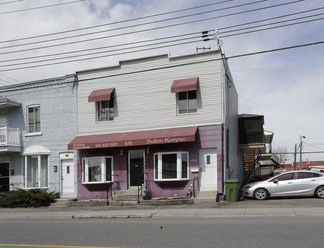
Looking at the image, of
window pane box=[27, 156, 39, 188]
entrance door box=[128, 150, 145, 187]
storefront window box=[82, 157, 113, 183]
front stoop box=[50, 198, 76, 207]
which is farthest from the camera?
window pane box=[27, 156, 39, 188]

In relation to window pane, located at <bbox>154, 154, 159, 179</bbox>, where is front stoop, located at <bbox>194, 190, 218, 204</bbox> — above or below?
Answer: below

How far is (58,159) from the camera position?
23.2m

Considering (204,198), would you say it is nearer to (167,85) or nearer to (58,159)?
(167,85)

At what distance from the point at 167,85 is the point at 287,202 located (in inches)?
326

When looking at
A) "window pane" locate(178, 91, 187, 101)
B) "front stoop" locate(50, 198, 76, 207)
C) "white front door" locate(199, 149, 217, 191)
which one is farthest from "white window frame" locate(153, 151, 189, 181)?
"front stoop" locate(50, 198, 76, 207)

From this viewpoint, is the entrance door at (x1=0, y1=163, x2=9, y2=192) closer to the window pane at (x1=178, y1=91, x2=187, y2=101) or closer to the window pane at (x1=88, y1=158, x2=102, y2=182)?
the window pane at (x1=88, y1=158, x2=102, y2=182)

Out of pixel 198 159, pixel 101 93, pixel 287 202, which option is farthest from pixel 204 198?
pixel 101 93

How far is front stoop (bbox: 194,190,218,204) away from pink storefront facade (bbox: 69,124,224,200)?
41cm

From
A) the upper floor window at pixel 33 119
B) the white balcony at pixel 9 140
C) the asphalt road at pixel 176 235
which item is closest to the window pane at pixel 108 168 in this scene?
the upper floor window at pixel 33 119

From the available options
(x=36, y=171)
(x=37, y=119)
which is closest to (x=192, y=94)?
(x=37, y=119)

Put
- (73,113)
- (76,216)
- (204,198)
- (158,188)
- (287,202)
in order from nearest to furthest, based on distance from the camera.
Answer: (76,216)
(287,202)
(204,198)
(158,188)
(73,113)

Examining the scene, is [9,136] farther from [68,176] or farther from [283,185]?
[283,185]

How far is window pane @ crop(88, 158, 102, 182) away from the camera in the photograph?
71.5 ft

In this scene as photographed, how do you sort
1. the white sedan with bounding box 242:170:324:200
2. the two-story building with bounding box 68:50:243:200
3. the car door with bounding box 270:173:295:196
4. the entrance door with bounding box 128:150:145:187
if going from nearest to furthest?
the white sedan with bounding box 242:170:324:200
the car door with bounding box 270:173:295:196
the two-story building with bounding box 68:50:243:200
the entrance door with bounding box 128:150:145:187
